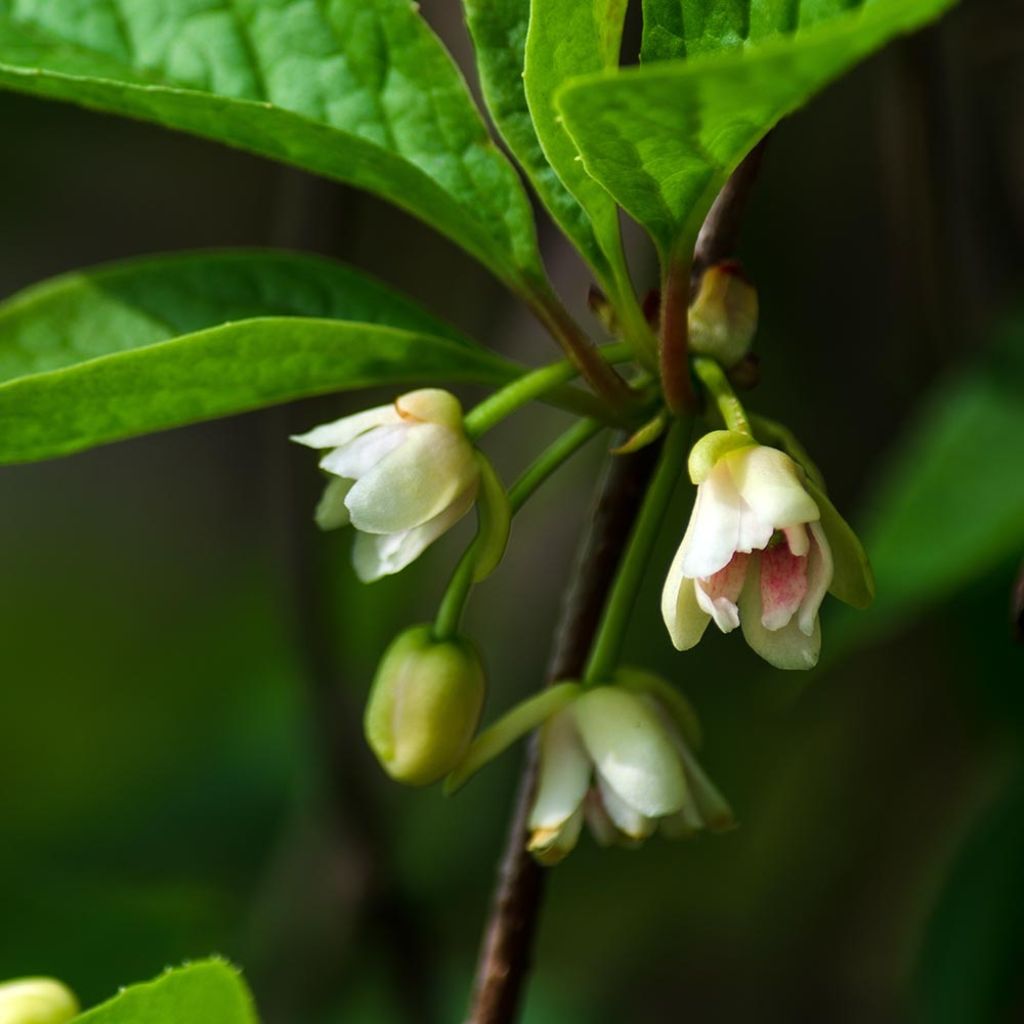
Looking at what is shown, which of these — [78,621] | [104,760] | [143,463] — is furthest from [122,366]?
[143,463]

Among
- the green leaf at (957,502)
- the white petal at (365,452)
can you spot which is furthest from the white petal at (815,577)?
the green leaf at (957,502)

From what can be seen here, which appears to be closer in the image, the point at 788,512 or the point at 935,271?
the point at 788,512

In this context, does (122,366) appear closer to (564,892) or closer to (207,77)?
(207,77)

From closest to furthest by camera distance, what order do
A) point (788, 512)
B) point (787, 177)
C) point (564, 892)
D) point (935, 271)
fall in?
1. point (788, 512)
2. point (935, 271)
3. point (787, 177)
4. point (564, 892)

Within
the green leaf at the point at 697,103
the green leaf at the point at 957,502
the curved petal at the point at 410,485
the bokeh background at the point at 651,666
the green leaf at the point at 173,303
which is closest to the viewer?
the green leaf at the point at 697,103

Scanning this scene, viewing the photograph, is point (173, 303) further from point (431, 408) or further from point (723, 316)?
point (723, 316)

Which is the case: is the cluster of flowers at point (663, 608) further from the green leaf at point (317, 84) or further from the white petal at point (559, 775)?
the green leaf at point (317, 84)

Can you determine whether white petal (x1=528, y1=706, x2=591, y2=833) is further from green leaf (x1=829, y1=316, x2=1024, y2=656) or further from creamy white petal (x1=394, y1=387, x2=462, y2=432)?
green leaf (x1=829, y1=316, x2=1024, y2=656)
